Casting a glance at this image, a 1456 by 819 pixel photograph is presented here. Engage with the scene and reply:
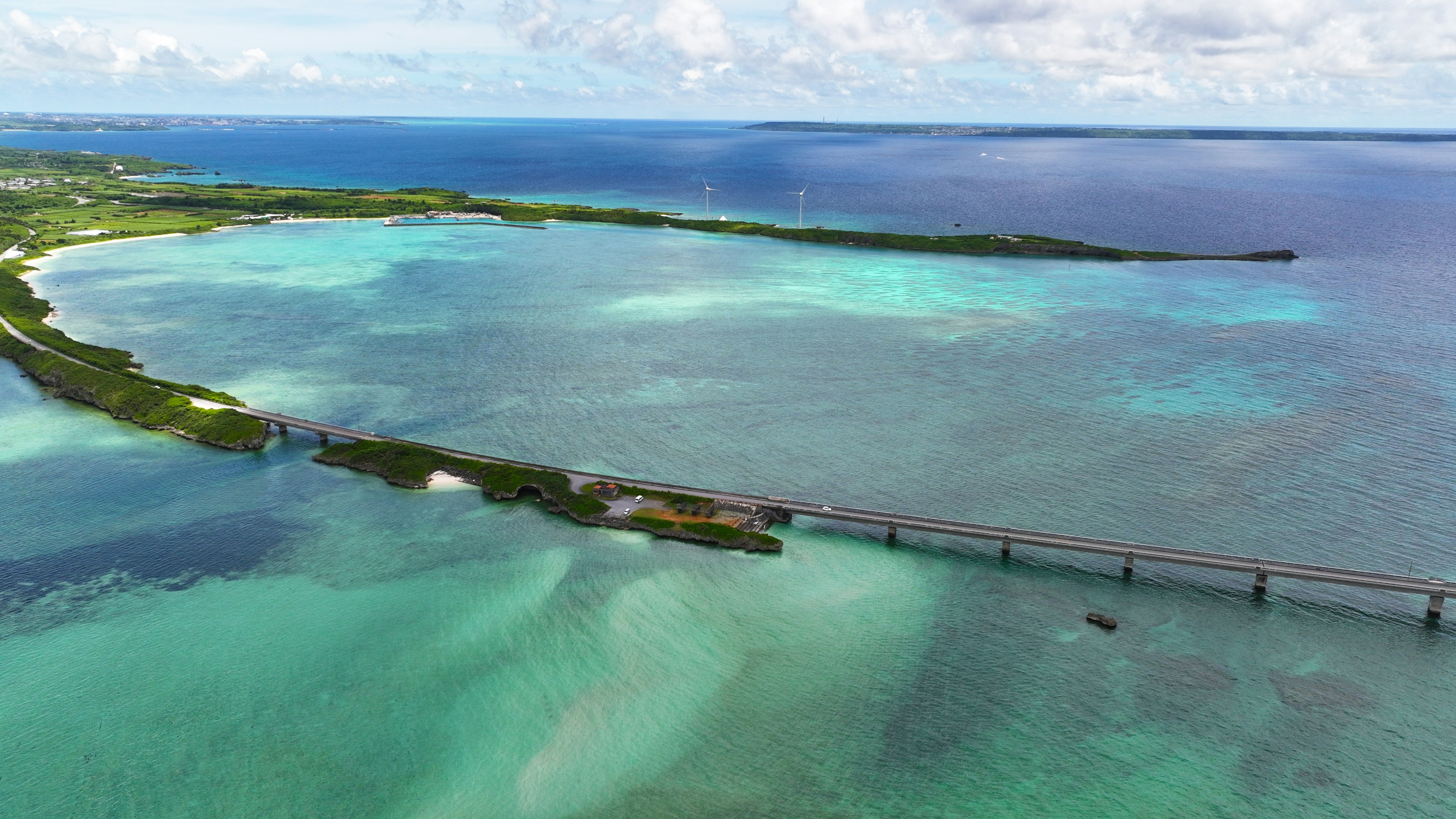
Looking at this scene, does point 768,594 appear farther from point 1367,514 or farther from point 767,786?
point 1367,514

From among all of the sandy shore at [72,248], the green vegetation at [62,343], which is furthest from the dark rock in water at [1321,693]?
the sandy shore at [72,248]

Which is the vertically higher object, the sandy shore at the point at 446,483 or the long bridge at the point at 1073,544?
the long bridge at the point at 1073,544

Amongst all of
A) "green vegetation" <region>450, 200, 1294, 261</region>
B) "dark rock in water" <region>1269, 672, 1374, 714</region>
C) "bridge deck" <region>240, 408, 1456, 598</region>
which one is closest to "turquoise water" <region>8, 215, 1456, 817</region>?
"dark rock in water" <region>1269, 672, 1374, 714</region>

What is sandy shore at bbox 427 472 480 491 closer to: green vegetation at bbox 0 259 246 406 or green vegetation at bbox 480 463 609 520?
green vegetation at bbox 480 463 609 520

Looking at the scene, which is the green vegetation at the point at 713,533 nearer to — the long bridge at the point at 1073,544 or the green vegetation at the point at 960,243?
the long bridge at the point at 1073,544

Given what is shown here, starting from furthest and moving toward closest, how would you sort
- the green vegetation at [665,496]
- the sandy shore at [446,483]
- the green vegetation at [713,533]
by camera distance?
the sandy shore at [446,483] → the green vegetation at [665,496] → the green vegetation at [713,533]
